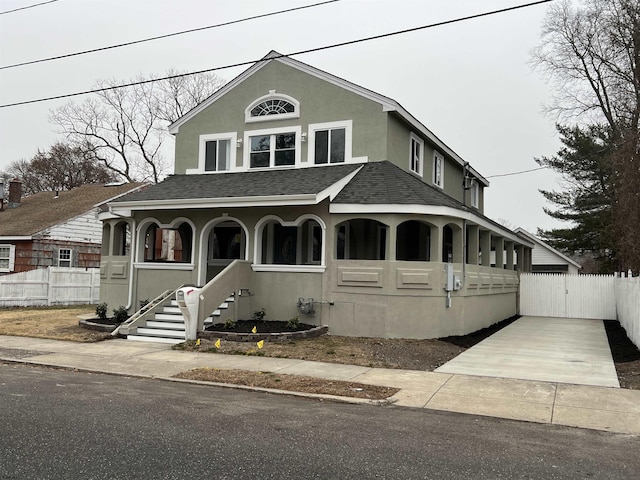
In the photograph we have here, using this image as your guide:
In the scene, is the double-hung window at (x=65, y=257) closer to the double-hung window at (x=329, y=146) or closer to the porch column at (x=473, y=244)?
the double-hung window at (x=329, y=146)

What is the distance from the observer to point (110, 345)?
523 inches

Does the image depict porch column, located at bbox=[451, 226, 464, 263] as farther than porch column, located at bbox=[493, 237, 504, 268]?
No

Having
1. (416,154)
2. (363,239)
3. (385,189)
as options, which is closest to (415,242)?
(363,239)

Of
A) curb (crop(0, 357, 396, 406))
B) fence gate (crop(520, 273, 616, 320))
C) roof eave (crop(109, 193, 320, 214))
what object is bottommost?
curb (crop(0, 357, 396, 406))

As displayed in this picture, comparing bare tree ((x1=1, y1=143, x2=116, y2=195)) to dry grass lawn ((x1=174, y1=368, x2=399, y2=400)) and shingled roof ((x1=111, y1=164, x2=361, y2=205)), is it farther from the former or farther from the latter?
dry grass lawn ((x1=174, y1=368, x2=399, y2=400))

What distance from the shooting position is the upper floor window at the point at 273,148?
18.2 m

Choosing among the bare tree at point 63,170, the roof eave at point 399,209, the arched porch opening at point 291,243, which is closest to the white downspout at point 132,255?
the arched porch opening at point 291,243

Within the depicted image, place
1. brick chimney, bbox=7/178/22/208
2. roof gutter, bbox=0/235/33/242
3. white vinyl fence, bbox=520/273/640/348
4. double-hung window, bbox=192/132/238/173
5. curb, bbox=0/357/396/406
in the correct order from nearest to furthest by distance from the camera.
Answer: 1. curb, bbox=0/357/396/406
2. double-hung window, bbox=192/132/238/173
3. white vinyl fence, bbox=520/273/640/348
4. roof gutter, bbox=0/235/33/242
5. brick chimney, bbox=7/178/22/208

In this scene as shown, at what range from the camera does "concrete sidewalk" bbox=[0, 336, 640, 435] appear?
7.57 meters

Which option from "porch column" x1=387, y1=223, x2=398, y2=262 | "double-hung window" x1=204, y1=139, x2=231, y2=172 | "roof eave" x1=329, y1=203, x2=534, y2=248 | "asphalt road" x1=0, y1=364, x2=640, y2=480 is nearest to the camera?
"asphalt road" x1=0, y1=364, x2=640, y2=480

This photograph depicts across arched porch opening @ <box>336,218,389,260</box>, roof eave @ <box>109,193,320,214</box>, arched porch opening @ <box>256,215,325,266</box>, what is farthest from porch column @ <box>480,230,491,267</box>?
roof eave @ <box>109,193,320,214</box>

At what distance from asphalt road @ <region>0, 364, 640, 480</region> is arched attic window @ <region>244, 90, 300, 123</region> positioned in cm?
1201

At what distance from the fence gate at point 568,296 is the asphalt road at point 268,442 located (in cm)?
1979

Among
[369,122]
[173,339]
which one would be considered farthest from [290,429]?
[369,122]
